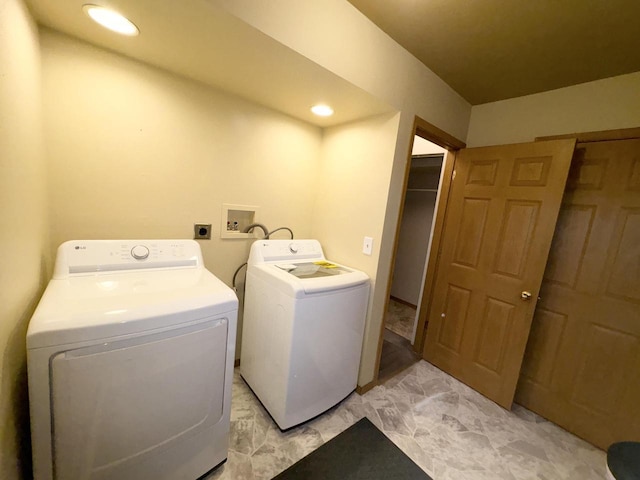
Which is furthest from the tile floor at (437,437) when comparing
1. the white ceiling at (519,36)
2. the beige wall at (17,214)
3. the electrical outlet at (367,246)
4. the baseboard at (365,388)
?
the white ceiling at (519,36)

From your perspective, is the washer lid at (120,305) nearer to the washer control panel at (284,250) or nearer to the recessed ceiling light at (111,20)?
the washer control panel at (284,250)

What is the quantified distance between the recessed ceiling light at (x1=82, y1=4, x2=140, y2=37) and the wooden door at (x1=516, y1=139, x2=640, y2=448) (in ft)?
8.78

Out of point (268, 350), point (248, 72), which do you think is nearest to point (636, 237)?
point (268, 350)

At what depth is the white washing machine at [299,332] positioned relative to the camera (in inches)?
55.6

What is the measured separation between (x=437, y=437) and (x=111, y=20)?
279 centimetres

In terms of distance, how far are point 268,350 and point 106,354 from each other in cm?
88

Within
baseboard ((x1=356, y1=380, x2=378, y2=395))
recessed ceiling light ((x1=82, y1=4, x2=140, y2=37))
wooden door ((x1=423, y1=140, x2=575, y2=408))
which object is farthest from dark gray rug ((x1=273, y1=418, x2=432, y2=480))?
recessed ceiling light ((x1=82, y1=4, x2=140, y2=37))

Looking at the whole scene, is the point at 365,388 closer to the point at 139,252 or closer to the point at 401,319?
the point at 401,319

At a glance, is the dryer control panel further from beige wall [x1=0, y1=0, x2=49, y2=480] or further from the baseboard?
the baseboard

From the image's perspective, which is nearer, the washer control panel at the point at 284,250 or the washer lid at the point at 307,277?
the washer lid at the point at 307,277

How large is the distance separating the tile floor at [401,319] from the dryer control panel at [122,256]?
2184 millimetres

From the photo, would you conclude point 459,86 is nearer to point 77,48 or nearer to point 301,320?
point 301,320

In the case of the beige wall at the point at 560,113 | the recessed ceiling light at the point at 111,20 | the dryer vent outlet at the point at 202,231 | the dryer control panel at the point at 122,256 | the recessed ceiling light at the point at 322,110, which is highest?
the beige wall at the point at 560,113

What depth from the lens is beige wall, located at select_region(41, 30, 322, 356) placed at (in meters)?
1.24
